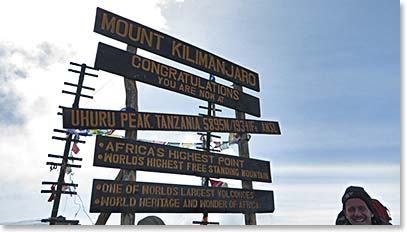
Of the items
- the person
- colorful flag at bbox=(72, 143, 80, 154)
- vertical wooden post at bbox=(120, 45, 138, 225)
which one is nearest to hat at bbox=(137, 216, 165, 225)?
vertical wooden post at bbox=(120, 45, 138, 225)

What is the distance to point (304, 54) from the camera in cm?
314

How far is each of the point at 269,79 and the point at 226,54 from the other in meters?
0.42

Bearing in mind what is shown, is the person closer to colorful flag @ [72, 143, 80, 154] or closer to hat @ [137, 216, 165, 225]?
hat @ [137, 216, 165, 225]

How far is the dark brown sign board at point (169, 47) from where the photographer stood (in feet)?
9.19

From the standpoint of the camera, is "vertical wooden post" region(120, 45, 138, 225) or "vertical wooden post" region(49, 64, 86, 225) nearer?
"vertical wooden post" region(120, 45, 138, 225)

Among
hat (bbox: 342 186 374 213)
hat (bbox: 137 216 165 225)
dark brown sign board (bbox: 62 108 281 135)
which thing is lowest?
hat (bbox: 137 216 165 225)

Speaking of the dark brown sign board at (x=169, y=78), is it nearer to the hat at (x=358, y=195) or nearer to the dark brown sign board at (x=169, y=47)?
the dark brown sign board at (x=169, y=47)

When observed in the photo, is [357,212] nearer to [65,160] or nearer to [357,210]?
[357,210]

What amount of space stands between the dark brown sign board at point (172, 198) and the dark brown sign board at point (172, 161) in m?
0.11

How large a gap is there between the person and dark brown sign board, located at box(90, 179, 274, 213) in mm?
820

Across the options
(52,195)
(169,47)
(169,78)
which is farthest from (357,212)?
(52,195)

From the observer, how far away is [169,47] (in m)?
3.14

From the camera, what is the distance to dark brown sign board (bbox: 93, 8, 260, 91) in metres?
2.80

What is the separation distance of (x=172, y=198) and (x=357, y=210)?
123 cm
